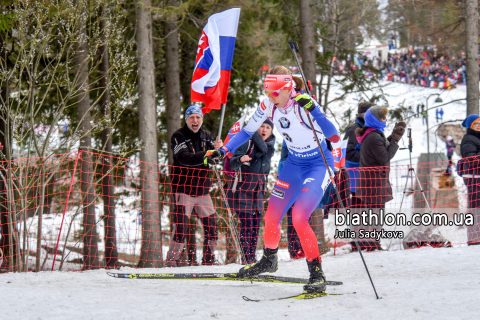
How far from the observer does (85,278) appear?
16.1 ft

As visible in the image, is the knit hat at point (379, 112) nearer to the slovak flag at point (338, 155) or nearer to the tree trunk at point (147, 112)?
the slovak flag at point (338, 155)

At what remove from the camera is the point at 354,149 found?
22.3 ft

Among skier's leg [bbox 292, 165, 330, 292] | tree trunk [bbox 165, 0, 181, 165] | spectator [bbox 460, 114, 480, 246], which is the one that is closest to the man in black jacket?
skier's leg [bbox 292, 165, 330, 292]

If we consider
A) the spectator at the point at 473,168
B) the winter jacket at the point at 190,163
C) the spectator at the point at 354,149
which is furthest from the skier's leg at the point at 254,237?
the spectator at the point at 473,168

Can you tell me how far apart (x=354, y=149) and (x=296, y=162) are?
267 cm

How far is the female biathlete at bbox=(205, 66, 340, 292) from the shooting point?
13.5ft

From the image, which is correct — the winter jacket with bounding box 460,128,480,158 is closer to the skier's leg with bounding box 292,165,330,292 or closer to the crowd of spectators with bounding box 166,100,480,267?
the crowd of spectators with bounding box 166,100,480,267

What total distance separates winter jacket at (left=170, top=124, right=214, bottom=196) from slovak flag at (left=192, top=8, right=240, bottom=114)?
1.93ft

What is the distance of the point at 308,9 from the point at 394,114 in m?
5.04

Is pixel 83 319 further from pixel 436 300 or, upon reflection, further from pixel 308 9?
pixel 308 9

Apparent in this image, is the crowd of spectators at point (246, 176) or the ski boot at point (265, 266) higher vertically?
the crowd of spectators at point (246, 176)

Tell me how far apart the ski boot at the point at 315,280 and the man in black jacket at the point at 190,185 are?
2225 millimetres

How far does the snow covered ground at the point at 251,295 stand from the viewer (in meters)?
3.41

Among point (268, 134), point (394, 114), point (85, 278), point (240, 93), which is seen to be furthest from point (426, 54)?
point (85, 278)
